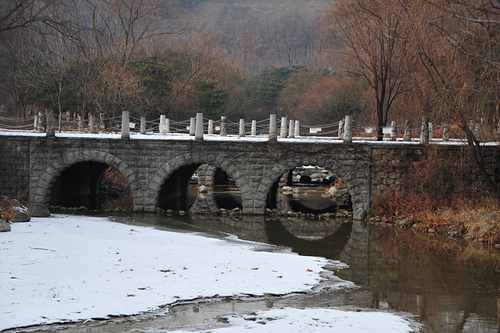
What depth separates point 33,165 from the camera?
809 inches

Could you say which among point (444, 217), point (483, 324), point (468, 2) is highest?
point (468, 2)

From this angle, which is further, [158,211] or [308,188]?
[308,188]

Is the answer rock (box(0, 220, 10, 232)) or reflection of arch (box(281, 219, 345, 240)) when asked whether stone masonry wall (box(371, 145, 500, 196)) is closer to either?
reflection of arch (box(281, 219, 345, 240))

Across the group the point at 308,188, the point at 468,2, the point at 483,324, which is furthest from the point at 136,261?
the point at 308,188

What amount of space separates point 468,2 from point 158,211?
13.7 metres

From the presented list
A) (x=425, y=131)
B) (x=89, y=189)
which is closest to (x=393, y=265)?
(x=425, y=131)

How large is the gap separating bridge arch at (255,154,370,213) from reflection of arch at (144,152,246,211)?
98 centimetres

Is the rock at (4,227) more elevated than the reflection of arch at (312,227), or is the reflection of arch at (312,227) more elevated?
the rock at (4,227)

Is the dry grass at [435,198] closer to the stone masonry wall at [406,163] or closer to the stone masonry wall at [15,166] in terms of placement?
the stone masonry wall at [406,163]

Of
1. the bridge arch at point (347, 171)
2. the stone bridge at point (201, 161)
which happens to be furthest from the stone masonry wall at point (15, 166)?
the bridge arch at point (347, 171)

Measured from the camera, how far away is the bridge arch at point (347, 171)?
65.0 ft

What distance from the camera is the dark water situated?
352 inches

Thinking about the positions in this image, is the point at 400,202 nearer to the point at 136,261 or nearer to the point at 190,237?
the point at 190,237

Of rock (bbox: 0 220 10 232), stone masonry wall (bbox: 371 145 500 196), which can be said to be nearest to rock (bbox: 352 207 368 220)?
stone masonry wall (bbox: 371 145 500 196)
